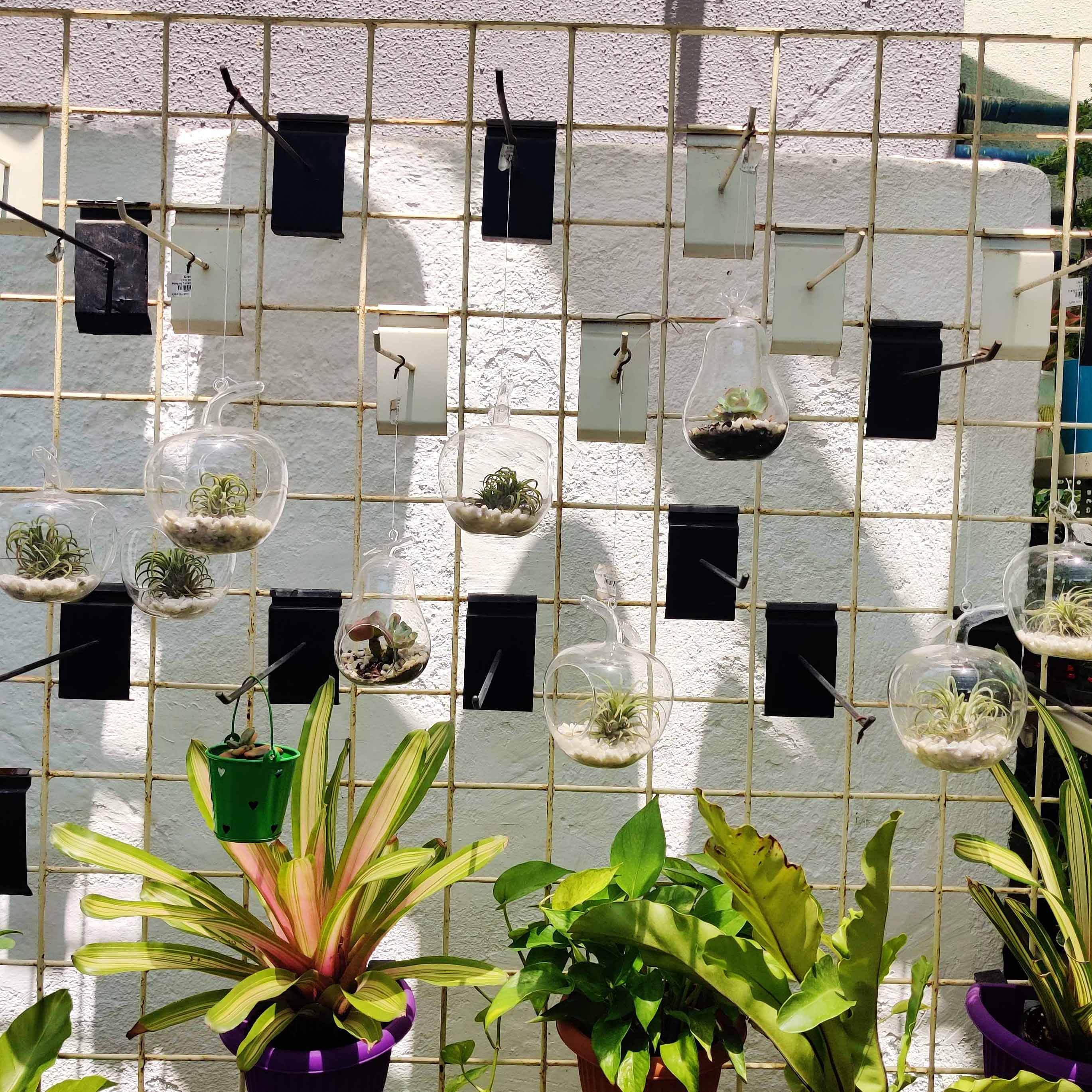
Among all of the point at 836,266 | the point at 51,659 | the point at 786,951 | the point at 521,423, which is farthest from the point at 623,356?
the point at 51,659

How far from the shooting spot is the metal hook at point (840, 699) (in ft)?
5.78

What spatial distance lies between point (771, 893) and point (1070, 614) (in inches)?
27.4

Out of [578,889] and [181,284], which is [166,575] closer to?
[181,284]

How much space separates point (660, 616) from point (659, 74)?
1.27 meters

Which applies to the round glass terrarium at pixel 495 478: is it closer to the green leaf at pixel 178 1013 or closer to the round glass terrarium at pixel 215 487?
the round glass terrarium at pixel 215 487

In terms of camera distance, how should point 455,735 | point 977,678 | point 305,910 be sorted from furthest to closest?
point 455,735, point 305,910, point 977,678

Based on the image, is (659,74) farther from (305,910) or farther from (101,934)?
(101,934)

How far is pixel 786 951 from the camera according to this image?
1.86 m

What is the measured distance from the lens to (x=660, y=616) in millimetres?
2477

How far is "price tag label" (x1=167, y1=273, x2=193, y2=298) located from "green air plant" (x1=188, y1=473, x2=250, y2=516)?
1.60ft

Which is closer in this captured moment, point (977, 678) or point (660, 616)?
point (977, 678)

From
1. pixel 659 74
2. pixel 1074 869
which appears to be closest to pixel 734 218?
pixel 659 74

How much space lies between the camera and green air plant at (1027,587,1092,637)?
1.83 metres

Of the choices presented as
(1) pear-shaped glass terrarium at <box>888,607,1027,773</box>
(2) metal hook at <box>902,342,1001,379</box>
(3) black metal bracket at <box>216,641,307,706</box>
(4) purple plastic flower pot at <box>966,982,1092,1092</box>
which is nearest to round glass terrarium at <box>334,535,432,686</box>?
(3) black metal bracket at <box>216,641,307,706</box>
